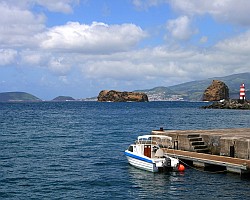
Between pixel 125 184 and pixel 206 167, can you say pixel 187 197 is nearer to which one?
pixel 125 184

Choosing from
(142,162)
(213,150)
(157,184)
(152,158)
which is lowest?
(157,184)

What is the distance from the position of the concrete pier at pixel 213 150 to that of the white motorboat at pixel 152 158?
1422 mm

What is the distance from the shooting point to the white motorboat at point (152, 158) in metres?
35.6

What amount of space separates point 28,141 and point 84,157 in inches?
757

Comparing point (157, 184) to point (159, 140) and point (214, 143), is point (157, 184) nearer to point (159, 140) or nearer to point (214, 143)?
point (214, 143)

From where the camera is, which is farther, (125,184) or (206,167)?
(206,167)

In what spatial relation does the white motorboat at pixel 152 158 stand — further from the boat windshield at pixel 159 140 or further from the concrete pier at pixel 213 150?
the concrete pier at pixel 213 150

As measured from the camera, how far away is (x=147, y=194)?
97.2 feet

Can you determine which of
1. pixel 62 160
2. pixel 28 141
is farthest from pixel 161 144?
pixel 28 141

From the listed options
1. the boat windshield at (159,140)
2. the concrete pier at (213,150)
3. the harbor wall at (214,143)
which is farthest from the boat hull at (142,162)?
the harbor wall at (214,143)

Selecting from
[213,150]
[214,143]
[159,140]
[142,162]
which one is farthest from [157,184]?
[159,140]

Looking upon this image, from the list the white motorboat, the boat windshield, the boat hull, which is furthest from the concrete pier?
the boat hull

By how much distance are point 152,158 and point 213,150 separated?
6479mm

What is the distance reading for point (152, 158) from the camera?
36.6 metres
